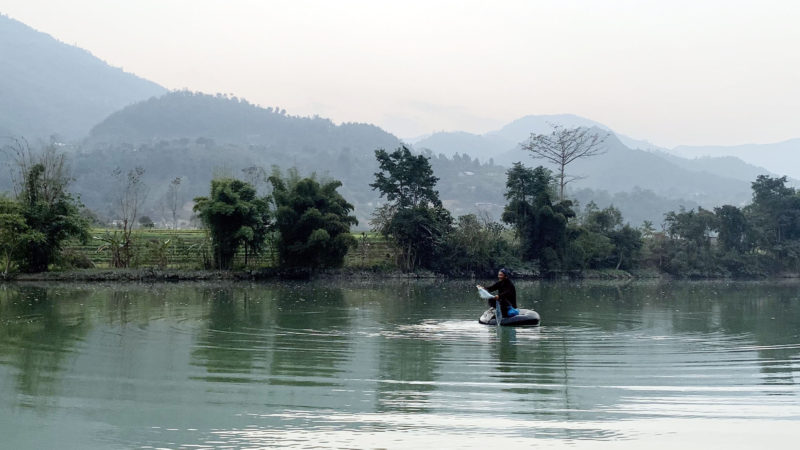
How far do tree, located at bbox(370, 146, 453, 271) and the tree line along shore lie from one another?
0.09 meters

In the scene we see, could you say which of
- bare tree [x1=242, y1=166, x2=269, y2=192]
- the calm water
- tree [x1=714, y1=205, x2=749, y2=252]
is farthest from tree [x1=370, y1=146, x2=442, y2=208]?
the calm water

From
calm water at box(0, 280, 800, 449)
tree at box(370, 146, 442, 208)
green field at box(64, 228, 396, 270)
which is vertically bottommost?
calm water at box(0, 280, 800, 449)

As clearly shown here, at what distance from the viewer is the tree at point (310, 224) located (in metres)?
41.6

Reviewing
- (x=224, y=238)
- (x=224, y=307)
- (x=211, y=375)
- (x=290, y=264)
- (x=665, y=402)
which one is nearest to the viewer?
(x=665, y=402)

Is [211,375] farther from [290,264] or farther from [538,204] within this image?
[538,204]

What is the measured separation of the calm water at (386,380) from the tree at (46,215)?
49.4ft

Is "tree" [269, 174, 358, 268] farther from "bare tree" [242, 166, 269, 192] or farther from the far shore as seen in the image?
"bare tree" [242, 166, 269, 192]

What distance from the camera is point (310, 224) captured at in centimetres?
4188

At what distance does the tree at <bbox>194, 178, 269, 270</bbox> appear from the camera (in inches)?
1538

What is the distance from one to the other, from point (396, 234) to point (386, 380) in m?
35.4

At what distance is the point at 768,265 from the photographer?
→ 2282 inches

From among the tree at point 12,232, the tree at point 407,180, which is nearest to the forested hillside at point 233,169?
the tree at point 407,180

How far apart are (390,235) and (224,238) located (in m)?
11.3

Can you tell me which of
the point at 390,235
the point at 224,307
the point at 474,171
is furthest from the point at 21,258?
the point at 474,171
